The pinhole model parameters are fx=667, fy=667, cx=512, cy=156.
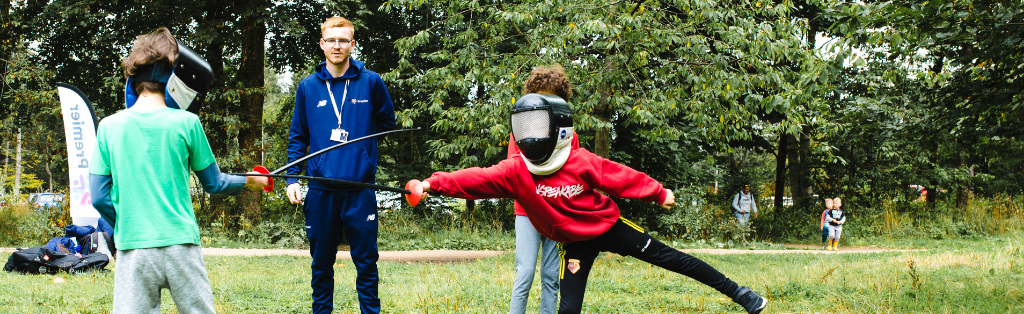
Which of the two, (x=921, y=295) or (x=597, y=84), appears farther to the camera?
(x=597, y=84)

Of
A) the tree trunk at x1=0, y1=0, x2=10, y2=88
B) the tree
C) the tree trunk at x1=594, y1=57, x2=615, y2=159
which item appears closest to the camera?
the tree

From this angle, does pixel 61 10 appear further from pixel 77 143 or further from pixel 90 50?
pixel 77 143

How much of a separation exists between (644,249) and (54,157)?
46.5 ft

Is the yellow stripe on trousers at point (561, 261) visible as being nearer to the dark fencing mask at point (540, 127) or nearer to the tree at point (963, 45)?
the dark fencing mask at point (540, 127)

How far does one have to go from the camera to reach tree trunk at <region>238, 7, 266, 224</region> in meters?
13.7

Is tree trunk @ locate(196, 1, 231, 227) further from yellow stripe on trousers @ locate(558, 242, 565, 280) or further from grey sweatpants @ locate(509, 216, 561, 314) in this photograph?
yellow stripe on trousers @ locate(558, 242, 565, 280)

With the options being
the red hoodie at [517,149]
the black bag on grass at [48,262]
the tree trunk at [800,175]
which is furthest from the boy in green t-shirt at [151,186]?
the tree trunk at [800,175]

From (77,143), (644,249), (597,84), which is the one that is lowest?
(644,249)

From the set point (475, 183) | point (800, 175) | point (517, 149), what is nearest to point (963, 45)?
point (517, 149)

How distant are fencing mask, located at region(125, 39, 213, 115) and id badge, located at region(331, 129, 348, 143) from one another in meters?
0.84

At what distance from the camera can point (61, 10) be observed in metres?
12.0

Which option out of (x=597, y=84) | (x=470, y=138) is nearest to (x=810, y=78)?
(x=597, y=84)

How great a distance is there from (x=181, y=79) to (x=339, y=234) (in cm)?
134

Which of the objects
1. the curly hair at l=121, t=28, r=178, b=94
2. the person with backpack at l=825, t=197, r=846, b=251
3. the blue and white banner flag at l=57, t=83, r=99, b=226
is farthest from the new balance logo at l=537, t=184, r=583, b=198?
the person with backpack at l=825, t=197, r=846, b=251
